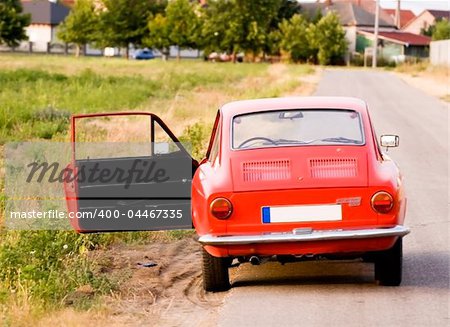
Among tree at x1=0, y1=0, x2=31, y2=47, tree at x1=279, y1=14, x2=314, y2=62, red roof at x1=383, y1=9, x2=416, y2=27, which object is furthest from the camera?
red roof at x1=383, y1=9, x2=416, y2=27

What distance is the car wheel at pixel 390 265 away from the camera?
8688mm

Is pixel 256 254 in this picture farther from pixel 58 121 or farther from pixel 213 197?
pixel 58 121

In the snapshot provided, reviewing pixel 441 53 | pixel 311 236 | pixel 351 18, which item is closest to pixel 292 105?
pixel 311 236

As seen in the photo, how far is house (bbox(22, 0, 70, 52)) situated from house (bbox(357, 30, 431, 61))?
1461 inches

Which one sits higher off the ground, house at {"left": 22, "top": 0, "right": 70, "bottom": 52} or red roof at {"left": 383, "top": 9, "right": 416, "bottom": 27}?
red roof at {"left": 383, "top": 9, "right": 416, "bottom": 27}

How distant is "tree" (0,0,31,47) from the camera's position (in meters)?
110

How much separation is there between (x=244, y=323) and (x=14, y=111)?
18570 millimetres

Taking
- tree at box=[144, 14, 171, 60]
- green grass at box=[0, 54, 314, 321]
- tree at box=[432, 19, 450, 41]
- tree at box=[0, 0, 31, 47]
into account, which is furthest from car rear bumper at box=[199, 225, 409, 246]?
tree at box=[432, 19, 450, 41]

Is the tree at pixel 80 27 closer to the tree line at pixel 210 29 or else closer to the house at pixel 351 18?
the tree line at pixel 210 29

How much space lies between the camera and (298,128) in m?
9.16

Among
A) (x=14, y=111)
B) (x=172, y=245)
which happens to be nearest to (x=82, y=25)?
(x=14, y=111)

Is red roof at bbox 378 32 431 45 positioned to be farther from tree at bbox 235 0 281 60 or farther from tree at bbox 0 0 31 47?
tree at bbox 0 0 31 47

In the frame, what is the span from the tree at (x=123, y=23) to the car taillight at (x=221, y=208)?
109m

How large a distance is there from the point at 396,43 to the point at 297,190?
4709 inches
